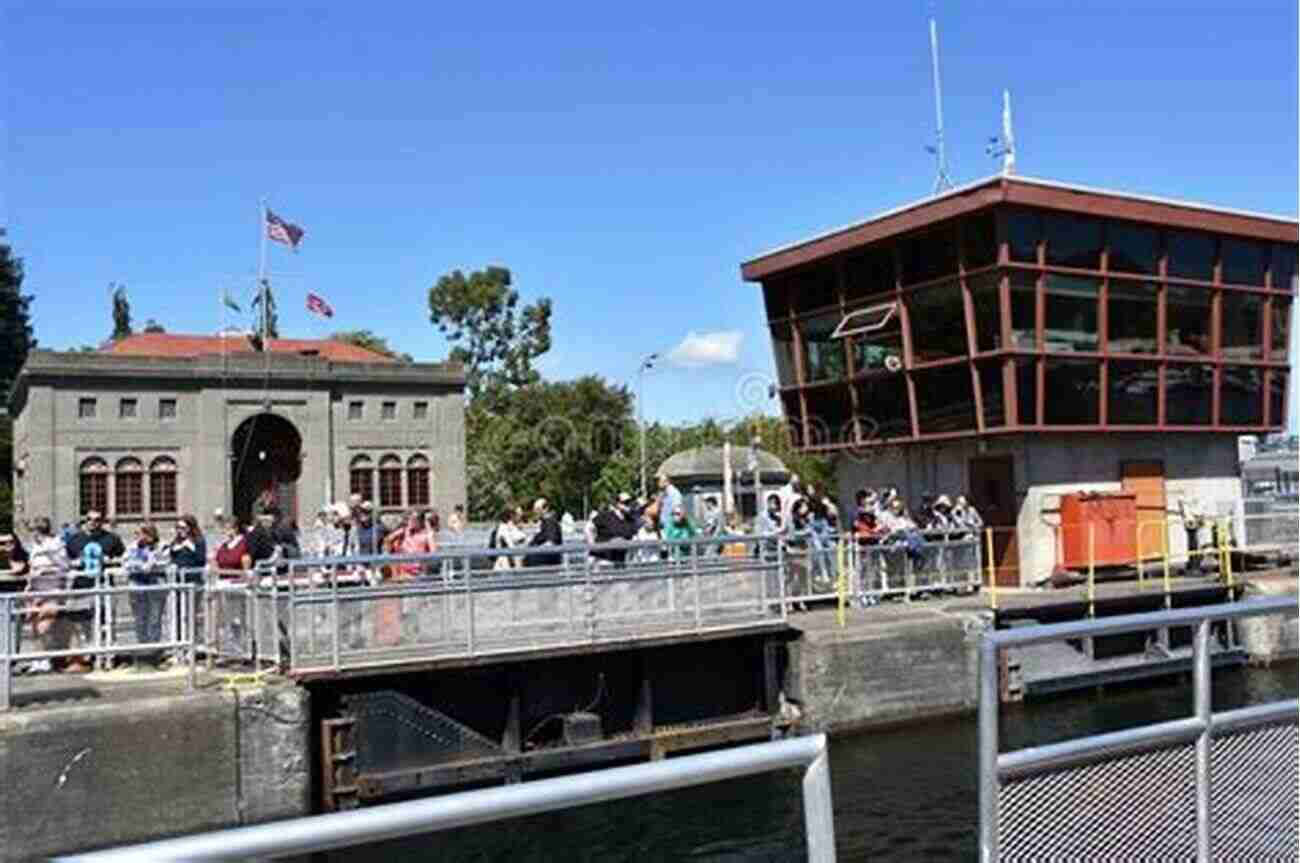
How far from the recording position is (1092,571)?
74.1ft

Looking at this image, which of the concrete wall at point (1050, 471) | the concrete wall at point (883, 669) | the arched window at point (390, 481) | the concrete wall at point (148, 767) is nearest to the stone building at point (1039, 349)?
the concrete wall at point (1050, 471)

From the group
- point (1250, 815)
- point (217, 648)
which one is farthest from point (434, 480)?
point (1250, 815)

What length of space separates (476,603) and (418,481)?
5455cm

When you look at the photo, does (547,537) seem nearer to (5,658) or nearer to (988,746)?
(5,658)

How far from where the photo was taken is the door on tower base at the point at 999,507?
81.4 feet

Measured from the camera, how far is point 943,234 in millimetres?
24875

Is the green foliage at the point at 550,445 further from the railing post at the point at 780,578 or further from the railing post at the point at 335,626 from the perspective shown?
the railing post at the point at 335,626

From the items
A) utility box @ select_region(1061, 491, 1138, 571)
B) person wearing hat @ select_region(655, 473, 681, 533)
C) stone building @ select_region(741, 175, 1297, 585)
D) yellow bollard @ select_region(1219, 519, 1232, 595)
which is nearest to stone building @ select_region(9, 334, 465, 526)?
stone building @ select_region(741, 175, 1297, 585)

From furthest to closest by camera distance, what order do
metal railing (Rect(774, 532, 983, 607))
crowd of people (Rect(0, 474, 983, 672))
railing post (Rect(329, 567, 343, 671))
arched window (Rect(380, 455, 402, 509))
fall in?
arched window (Rect(380, 455, 402, 509)) < metal railing (Rect(774, 532, 983, 607)) < crowd of people (Rect(0, 474, 983, 672)) < railing post (Rect(329, 567, 343, 671))

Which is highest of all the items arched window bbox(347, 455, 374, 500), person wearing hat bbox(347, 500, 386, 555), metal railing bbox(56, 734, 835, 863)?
arched window bbox(347, 455, 374, 500)

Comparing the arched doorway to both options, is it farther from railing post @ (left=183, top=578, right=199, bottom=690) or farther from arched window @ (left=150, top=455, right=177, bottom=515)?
railing post @ (left=183, top=578, right=199, bottom=690)

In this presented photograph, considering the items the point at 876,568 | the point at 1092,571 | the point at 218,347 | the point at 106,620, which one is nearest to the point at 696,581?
the point at 876,568

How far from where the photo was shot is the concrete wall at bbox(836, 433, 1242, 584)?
24.6 meters

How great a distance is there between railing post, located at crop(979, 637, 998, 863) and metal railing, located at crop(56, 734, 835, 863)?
862 millimetres
